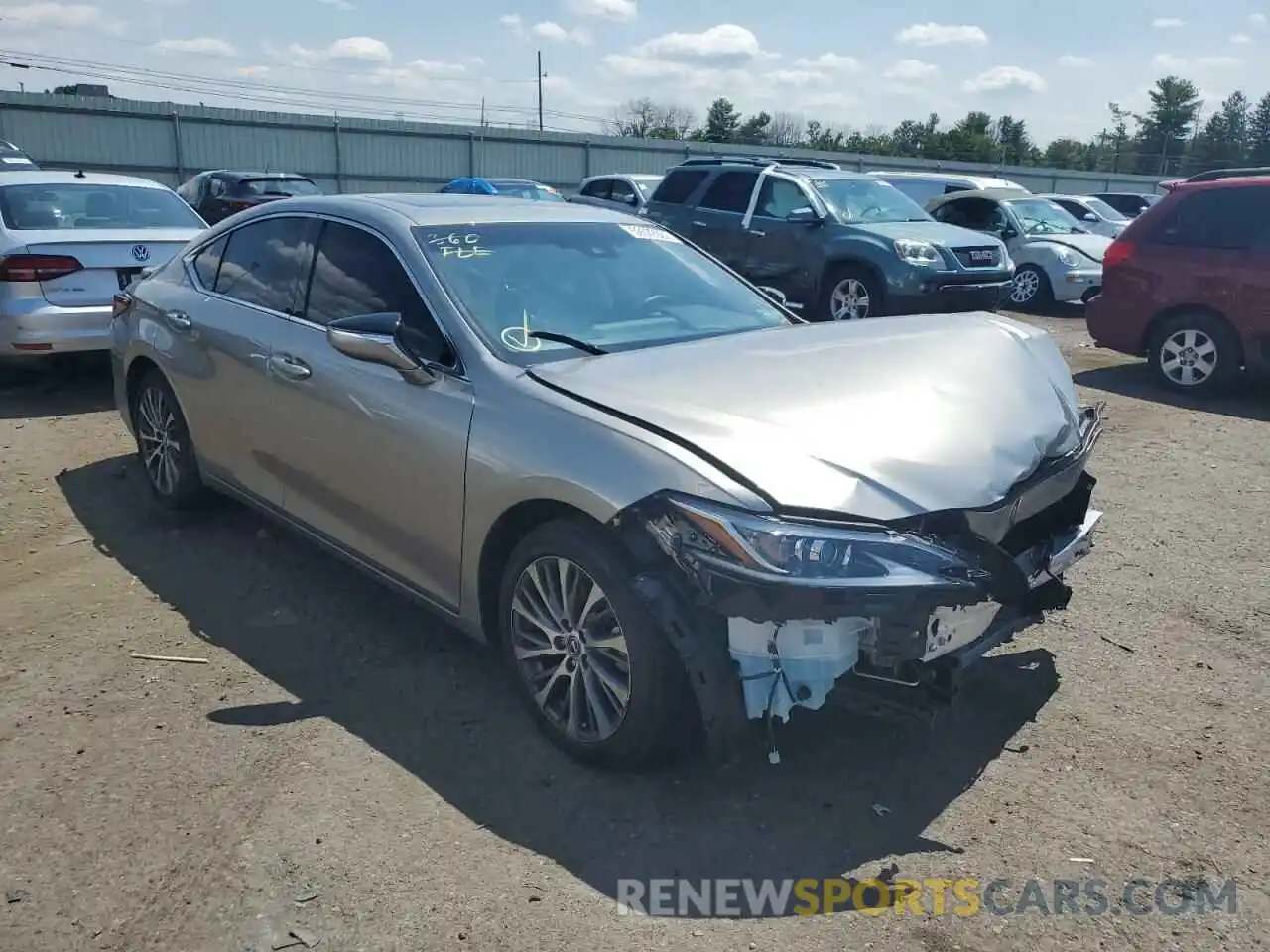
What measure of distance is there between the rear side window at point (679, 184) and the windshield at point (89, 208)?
6170 mm

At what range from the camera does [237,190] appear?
1969 cm

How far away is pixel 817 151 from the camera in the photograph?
36.5 metres

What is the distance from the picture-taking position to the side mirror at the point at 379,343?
12.1 ft

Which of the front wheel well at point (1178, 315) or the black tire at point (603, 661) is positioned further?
the front wheel well at point (1178, 315)

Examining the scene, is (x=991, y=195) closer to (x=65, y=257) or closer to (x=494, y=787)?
(x=65, y=257)

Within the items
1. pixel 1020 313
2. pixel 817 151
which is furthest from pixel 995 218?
pixel 817 151

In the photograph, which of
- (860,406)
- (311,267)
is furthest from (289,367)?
(860,406)

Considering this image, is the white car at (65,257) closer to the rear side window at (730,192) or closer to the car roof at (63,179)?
the car roof at (63,179)

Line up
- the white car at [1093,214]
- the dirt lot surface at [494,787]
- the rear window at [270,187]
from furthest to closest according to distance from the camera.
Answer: the rear window at [270,187] < the white car at [1093,214] < the dirt lot surface at [494,787]

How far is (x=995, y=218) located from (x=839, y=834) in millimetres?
14224

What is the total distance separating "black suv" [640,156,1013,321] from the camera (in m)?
11.3

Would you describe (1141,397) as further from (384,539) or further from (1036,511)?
(384,539)

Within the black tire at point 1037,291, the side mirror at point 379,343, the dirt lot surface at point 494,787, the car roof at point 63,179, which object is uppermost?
the car roof at point 63,179

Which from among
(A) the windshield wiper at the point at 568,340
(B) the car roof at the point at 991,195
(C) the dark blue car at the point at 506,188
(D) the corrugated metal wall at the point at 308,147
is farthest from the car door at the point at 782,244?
(D) the corrugated metal wall at the point at 308,147
